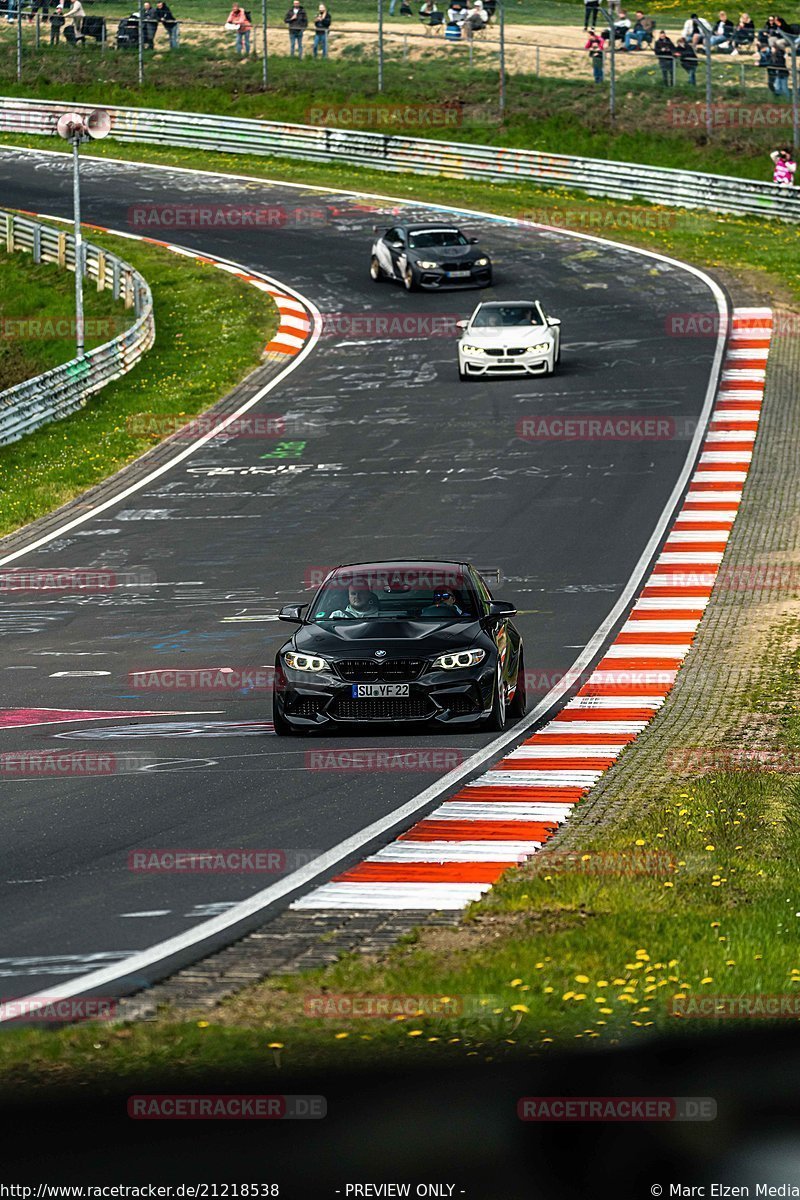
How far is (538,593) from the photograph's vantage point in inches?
902

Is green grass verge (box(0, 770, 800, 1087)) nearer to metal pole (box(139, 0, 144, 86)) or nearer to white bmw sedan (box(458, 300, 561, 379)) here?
white bmw sedan (box(458, 300, 561, 379))

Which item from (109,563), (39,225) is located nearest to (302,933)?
(109,563)

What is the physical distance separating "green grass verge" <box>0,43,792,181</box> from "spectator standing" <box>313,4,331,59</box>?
0.59m

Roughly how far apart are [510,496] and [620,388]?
7.98 meters

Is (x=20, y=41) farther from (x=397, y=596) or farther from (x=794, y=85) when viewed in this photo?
(x=397, y=596)

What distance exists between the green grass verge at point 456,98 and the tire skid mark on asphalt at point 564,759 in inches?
1208

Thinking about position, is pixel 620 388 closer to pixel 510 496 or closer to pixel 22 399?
pixel 510 496

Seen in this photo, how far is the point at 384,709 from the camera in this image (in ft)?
49.6

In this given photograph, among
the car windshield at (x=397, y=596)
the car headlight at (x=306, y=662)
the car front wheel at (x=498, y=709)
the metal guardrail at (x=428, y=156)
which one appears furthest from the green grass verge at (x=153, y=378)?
the car front wheel at (x=498, y=709)

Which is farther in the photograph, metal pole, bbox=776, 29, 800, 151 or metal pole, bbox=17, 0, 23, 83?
metal pole, bbox=17, 0, 23, 83

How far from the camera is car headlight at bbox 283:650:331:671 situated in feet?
49.9

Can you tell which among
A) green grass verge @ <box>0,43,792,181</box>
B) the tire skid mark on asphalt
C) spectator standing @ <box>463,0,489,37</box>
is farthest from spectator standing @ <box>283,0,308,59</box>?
the tire skid mark on asphalt

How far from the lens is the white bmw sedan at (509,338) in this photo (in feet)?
122

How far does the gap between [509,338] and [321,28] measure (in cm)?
2919
